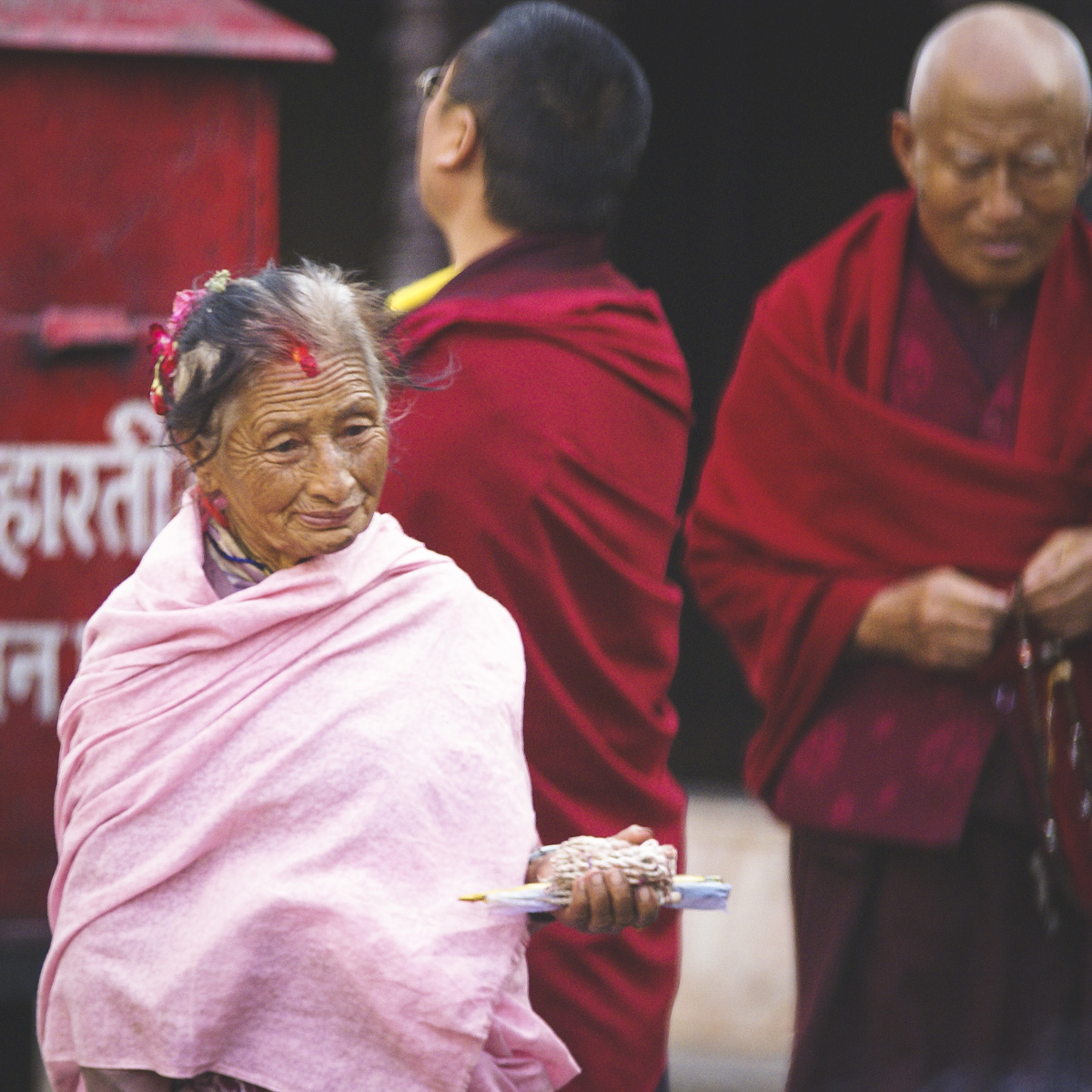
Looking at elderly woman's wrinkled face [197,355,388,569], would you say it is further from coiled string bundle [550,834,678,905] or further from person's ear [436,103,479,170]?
person's ear [436,103,479,170]

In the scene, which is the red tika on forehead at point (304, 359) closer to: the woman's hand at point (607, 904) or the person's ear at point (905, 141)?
the woman's hand at point (607, 904)

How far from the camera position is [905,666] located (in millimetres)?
3201

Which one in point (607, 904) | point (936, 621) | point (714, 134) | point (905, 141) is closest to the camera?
point (607, 904)

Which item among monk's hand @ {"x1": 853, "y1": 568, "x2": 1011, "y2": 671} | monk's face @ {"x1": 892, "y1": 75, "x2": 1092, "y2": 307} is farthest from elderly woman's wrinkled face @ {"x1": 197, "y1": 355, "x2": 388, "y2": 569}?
monk's face @ {"x1": 892, "y1": 75, "x2": 1092, "y2": 307}

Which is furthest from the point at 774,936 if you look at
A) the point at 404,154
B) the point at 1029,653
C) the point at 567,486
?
the point at 567,486

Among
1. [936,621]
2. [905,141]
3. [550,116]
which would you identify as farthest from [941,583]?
[550,116]

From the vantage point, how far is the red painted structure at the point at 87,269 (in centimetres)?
354

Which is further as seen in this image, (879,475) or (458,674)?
(879,475)

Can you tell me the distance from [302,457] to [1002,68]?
1.54m

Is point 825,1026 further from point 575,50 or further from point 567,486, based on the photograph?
point 575,50

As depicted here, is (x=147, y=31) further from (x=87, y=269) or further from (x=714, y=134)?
(x=714, y=134)

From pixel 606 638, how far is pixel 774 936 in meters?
3.12

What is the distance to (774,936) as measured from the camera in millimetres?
5840

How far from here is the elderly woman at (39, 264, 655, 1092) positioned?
209 cm
